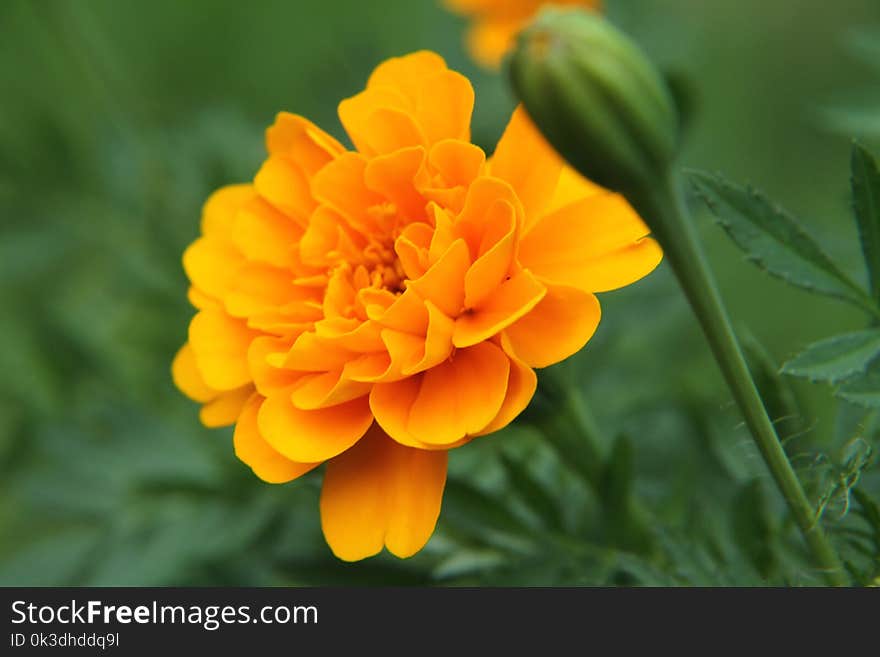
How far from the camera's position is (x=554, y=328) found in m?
0.71

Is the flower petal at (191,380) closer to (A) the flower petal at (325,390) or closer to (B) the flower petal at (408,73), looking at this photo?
(A) the flower petal at (325,390)

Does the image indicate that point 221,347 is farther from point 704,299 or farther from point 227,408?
point 704,299

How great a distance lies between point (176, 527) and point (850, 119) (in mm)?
787

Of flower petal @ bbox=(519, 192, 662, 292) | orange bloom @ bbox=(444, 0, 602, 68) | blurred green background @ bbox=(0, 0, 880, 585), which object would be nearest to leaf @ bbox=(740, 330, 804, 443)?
blurred green background @ bbox=(0, 0, 880, 585)

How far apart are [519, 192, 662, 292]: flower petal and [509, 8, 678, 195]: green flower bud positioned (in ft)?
0.48

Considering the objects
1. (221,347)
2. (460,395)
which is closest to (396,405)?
(460,395)

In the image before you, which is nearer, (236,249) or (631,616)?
(631,616)

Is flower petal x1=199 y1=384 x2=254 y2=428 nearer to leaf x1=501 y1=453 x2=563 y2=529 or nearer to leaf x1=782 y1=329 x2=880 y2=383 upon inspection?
leaf x1=501 y1=453 x2=563 y2=529

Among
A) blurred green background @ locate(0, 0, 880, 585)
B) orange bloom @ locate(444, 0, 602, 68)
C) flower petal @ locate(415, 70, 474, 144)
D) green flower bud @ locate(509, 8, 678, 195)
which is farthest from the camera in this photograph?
orange bloom @ locate(444, 0, 602, 68)

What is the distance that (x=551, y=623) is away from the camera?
28.2 inches

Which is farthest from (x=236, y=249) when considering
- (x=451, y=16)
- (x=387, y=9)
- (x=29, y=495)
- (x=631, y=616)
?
(x=387, y=9)

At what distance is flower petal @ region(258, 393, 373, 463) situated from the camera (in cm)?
69

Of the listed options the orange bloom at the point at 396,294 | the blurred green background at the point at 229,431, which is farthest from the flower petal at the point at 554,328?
the blurred green background at the point at 229,431

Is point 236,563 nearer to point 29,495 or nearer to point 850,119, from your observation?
point 29,495
